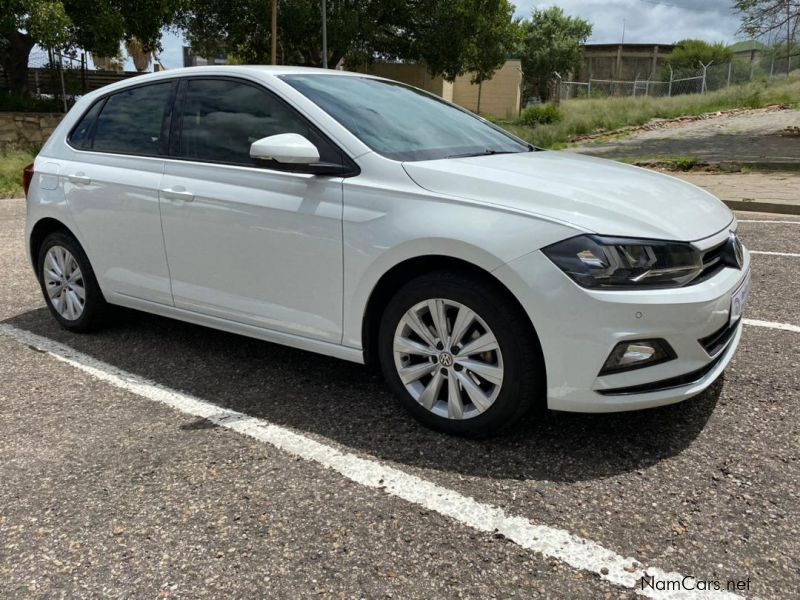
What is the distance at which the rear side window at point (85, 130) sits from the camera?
4.59 metres

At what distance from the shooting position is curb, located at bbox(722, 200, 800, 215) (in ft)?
29.7

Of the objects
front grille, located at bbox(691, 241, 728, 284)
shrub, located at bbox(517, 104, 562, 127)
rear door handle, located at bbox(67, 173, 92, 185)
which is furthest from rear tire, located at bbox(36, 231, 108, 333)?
shrub, located at bbox(517, 104, 562, 127)

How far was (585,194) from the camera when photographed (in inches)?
116

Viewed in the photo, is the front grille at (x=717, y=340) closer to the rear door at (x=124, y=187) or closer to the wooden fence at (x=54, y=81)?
the rear door at (x=124, y=187)

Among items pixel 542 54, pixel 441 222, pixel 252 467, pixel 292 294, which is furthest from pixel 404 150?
pixel 542 54

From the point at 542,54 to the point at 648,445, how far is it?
64.1 meters

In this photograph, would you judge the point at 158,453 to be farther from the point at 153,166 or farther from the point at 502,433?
the point at 153,166

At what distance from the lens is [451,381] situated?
3078 millimetres

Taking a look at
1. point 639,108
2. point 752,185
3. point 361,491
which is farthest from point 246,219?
point 639,108

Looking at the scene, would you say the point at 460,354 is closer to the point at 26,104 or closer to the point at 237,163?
the point at 237,163

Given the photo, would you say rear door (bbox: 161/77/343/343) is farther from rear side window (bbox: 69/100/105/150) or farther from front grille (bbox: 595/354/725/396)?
front grille (bbox: 595/354/725/396)

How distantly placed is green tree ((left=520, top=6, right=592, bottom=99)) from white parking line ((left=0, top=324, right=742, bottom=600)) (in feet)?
200

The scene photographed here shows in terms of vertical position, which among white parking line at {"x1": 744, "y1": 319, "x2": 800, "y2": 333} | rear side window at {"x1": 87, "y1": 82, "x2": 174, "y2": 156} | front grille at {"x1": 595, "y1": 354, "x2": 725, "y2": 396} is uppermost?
rear side window at {"x1": 87, "y1": 82, "x2": 174, "y2": 156}

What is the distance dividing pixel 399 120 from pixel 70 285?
2.54 metres
